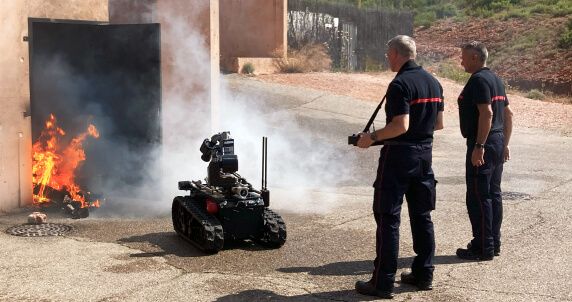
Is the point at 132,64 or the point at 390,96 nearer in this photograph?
the point at 390,96

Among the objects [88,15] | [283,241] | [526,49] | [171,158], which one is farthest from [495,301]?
[526,49]

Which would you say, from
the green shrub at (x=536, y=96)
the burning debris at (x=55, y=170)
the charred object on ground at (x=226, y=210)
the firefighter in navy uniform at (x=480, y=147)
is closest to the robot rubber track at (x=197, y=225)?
the charred object on ground at (x=226, y=210)

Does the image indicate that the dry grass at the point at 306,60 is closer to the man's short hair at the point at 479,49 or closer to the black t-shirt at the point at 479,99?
the man's short hair at the point at 479,49

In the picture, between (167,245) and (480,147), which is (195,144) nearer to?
(167,245)

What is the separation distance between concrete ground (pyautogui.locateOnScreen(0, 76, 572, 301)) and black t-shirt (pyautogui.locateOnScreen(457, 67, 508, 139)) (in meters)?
1.16

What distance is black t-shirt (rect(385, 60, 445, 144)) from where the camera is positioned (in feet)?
16.7

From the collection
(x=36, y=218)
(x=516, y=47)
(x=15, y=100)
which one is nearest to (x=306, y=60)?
(x=15, y=100)

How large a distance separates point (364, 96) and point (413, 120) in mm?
12663

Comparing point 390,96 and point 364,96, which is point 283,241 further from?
point 364,96

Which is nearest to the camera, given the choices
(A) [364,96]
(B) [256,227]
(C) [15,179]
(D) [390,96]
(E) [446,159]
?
(D) [390,96]

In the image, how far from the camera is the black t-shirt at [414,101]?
16.7 feet

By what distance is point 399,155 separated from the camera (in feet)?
17.0

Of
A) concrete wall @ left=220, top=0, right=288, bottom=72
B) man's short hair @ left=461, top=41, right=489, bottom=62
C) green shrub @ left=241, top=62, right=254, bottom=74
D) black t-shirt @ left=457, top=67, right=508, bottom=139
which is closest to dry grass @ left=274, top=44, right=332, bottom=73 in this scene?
concrete wall @ left=220, top=0, right=288, bottom=72

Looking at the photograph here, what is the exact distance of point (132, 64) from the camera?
9102 millimetres
